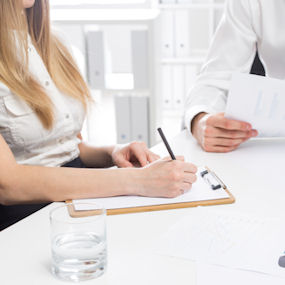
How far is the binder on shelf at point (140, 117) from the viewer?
2508mm

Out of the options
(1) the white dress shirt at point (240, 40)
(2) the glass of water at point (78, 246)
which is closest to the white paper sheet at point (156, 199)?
(2) the glass of water at point (78, 246)

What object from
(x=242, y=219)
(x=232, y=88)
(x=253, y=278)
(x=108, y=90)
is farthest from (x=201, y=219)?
(x=108, y=90)

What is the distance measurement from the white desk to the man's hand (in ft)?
0.31

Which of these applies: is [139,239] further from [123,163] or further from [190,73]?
[190,73]

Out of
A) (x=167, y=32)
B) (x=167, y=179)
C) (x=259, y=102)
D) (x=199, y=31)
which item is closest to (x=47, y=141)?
(x=167, y=179)

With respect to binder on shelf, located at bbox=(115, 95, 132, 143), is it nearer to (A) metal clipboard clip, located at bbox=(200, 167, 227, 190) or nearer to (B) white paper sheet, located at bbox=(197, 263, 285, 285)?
(A) metal clipboard clip, located at bbox=(200, 167, 227, 190)

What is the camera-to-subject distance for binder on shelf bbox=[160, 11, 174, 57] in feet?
10.4

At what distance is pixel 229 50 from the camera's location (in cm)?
154

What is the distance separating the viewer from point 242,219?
0.84m

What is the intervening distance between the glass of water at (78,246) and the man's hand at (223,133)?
58cm

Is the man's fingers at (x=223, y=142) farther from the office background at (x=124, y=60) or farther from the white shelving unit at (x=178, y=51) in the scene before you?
the white shelving unit at (x=178, y=51)

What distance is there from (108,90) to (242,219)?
1847 millimetres

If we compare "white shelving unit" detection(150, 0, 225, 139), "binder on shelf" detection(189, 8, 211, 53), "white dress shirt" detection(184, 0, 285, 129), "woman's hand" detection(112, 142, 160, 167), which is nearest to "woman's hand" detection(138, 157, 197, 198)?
"woman's hand" detection(112, 142, 160, 167)

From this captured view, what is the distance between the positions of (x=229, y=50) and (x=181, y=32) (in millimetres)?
1729
